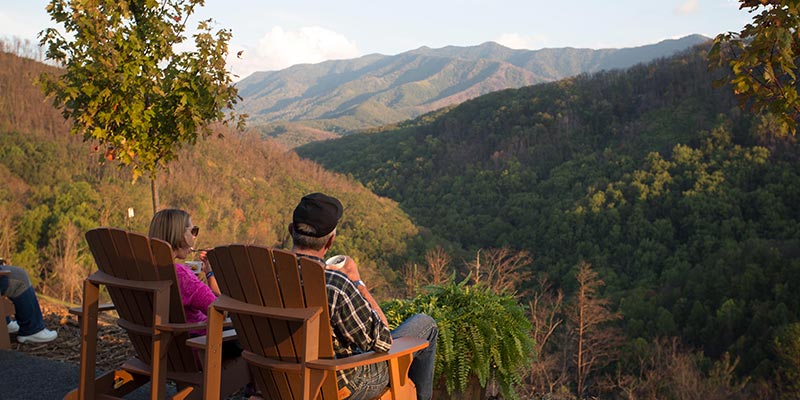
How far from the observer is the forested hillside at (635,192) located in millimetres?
39969

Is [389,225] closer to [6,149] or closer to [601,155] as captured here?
[601,155]

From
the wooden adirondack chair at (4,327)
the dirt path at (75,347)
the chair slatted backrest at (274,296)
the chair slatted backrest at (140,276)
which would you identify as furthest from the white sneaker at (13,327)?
the chair slatted backrest at (274,296)

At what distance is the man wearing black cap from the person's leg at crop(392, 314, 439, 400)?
12.2 inches

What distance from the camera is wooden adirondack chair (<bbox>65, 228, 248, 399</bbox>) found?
2.69m

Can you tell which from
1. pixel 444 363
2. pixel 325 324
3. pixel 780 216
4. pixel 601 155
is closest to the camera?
pixel 325 324

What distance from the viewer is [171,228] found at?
9.83 ft

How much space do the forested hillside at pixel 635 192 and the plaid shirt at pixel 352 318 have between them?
3308 cm

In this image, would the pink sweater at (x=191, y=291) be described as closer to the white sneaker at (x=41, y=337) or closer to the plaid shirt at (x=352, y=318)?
the plaid shirt at (x=352, y=318)

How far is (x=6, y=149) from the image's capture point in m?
31.7

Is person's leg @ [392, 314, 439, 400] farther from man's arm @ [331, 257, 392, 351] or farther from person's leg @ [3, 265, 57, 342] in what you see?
person's leg @ [3, 265, 57, 342]

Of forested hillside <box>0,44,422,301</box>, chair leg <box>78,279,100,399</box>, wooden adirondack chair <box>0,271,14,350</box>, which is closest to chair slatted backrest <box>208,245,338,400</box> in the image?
chair leg <box>78,279,100,399</box>

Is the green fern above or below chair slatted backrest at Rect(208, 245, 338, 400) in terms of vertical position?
below

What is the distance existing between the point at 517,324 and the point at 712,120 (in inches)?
2937

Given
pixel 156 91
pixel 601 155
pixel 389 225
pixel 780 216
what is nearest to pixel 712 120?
pixel 601 155
